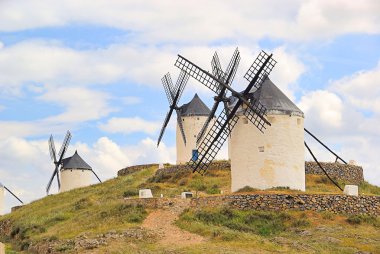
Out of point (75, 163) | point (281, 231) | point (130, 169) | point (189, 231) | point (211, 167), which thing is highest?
point (75, 163)

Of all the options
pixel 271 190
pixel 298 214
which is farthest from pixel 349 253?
pixel 271 190

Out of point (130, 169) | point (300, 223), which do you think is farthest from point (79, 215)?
point (130, 169)

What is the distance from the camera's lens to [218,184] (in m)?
43.6

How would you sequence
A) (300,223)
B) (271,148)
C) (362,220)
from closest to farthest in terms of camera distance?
(300,223), (362,220), (271,148)

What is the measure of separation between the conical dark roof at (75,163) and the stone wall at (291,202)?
28.9 metres

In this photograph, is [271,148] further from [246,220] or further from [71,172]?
[71,172]

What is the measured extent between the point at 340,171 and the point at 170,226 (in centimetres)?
2080

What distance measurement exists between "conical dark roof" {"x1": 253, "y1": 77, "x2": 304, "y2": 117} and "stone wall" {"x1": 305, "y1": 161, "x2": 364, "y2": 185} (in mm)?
10779

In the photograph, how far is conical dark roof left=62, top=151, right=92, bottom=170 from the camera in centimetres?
6166

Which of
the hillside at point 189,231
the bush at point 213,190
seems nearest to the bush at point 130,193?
the hillside at point 189,231

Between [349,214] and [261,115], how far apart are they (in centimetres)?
685

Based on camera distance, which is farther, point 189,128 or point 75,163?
point 75,163

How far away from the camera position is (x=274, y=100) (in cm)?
3647

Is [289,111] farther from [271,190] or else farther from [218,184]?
[218,184]
